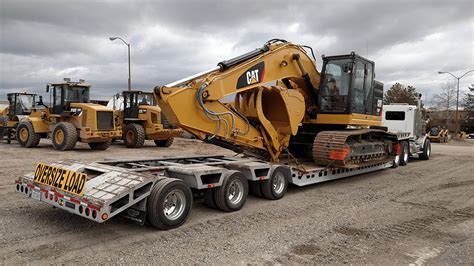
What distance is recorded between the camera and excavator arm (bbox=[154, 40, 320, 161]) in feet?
23.2

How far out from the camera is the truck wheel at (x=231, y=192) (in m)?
6.32

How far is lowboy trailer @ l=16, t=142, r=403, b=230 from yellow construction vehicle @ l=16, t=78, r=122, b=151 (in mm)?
8897

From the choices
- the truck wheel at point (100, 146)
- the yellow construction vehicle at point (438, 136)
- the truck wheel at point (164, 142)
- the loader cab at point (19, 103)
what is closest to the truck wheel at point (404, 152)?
the truck wheel at point (164, 142)

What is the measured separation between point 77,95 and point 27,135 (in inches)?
107

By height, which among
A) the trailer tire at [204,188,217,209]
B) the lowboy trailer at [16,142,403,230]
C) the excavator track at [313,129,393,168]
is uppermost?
the excavator track at [313,129,393,168]

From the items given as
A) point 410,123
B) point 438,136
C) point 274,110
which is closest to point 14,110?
point 274,110

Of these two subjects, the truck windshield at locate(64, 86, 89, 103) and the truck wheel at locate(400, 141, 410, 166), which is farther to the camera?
the truck windshield at locate(64, 86, 89, 103)

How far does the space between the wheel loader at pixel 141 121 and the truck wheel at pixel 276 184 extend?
10788 mm

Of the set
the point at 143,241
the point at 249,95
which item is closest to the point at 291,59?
the point at 249,95

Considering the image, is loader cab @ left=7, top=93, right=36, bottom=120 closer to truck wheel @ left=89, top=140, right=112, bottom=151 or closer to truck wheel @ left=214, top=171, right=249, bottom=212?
truck wheel @ left=89, top=140, right=112, bottom=151

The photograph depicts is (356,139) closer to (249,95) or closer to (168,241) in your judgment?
(249,95)

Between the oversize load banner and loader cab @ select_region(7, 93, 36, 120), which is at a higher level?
loader cab @ select_region(7, 93, 36, 120)

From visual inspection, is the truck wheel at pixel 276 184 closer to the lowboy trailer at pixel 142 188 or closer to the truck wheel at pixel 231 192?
the lowboy trailer at pixel 142 188

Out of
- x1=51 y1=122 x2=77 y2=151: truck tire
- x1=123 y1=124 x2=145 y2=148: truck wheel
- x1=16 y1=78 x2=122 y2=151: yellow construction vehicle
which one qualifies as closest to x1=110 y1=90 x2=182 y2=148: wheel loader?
x1=123 y1=124 x2=145 y2=148: truck wheel
